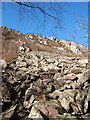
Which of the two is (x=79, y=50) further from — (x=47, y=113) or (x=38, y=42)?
(x=47, y=113)

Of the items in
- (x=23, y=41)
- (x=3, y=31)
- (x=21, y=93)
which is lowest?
(x=21, y=93)

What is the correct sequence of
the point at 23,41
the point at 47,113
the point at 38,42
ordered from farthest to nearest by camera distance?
the point at 38,42 < the point at 23,41 < the point at 47,113

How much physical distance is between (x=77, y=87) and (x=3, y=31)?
83.4ft

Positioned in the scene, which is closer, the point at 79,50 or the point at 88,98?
the point at 88,98

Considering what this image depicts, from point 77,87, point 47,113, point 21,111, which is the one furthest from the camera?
point 77,87

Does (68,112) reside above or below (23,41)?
below

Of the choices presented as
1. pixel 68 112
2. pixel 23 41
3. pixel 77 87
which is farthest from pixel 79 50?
pixel 68 112

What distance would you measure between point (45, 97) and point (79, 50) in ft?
92.3

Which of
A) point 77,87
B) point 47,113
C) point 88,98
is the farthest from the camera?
point 77,87

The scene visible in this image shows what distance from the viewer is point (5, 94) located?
5594 millimetres

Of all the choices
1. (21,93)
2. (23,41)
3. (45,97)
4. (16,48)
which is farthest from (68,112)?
(23,41)

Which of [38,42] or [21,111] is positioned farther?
[38,42]

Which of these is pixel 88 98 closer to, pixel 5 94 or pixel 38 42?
pixel 5 94

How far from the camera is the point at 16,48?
23.3 m
